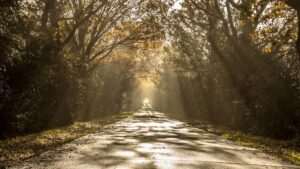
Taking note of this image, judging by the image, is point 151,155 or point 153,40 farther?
point 153,40

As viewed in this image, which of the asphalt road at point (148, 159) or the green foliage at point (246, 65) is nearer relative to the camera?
the asphalt road at point (148, 159)

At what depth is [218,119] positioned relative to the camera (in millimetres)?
39094

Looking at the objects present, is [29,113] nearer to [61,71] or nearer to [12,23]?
[12,23]

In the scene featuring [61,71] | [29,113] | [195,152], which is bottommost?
[195,152]

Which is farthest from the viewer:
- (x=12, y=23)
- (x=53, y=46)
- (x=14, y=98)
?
(x=53, y=46)

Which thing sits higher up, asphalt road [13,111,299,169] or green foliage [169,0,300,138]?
green foliage [169,0,300,138]

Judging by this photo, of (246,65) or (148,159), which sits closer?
(148,159)

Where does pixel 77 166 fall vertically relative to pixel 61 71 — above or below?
below

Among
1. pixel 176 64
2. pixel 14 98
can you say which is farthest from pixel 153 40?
pixel 14 98

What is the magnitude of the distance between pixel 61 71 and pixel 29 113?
22.8 ft

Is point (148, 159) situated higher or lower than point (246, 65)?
lower

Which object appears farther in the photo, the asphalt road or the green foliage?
the green foliage

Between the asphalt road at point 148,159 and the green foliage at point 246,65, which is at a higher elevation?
the green foliage at point 246,65

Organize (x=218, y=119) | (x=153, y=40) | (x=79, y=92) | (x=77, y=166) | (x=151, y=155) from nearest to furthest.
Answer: (x=77, y=166)
(x=151, y=155)
(x=79, y=92)
(x=153, y=40)
(x=218, y=119)
